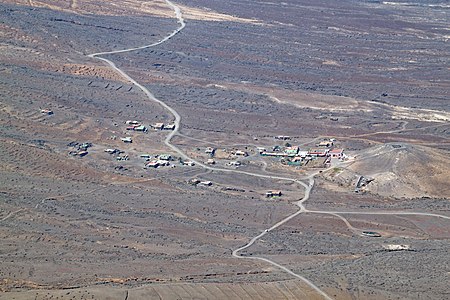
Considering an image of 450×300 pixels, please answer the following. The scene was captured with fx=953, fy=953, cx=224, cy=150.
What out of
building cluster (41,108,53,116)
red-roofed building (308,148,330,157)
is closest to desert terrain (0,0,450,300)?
building cluster (41,108,53,116)

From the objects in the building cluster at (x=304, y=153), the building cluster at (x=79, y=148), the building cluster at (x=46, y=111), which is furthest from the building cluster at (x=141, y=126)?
the building cluster at (x=304, y=153)

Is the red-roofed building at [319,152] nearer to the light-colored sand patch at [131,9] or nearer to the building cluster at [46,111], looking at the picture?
the building cluster at [46,111]

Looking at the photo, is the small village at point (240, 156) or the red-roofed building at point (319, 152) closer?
the small village at point (240, 156)

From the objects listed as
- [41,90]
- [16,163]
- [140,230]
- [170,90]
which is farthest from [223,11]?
[140,230]

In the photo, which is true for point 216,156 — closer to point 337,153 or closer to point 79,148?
point 337,153

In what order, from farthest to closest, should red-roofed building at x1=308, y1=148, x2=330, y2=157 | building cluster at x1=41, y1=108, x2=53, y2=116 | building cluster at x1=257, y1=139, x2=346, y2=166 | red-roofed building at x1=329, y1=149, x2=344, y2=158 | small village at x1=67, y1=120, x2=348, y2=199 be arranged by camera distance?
building cluster at x1=41, y1=108, x2=53, y2=116, red-roofed building at x1=308, y1=148, x2=330, y2=157, red-roofed building at x1=329, y1=149, x2=344, y2=158, building cluster at x1=257, y1=139, x2=346, y2=166, small village at x1=67, y1=120, x2=348, y2=199

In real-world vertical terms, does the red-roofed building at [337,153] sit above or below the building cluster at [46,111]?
above

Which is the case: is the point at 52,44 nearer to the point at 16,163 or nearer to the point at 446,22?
the point at 16,163

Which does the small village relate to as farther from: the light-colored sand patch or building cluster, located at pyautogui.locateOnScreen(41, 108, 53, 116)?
the light-colored sand patch
